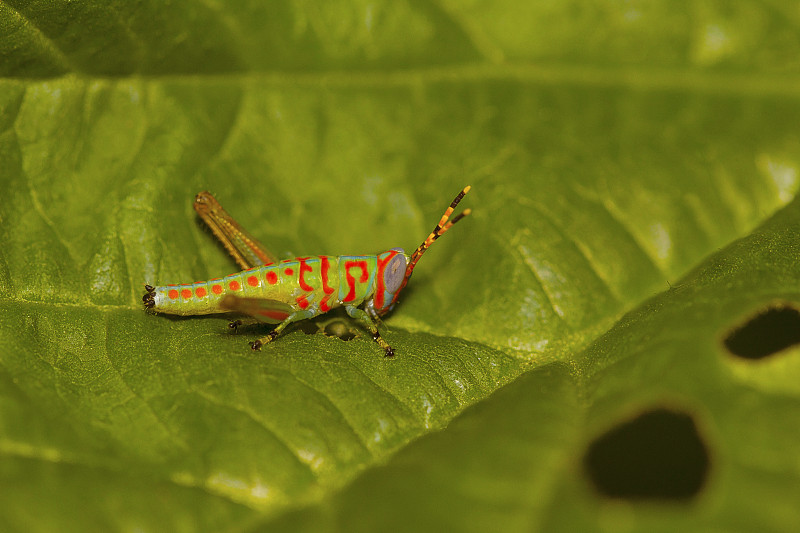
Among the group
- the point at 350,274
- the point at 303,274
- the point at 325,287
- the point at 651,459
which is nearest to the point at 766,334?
the point at 651,459

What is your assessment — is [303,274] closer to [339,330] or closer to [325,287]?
[325,287]

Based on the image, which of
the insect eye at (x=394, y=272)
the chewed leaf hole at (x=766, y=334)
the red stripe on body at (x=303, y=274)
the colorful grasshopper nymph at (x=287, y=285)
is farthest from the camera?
the red stripe on body at (x=303, y=274)

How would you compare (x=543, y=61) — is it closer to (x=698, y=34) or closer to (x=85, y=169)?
(x=698, y=34)

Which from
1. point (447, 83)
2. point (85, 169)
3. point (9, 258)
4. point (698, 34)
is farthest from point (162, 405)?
point (698, 34)

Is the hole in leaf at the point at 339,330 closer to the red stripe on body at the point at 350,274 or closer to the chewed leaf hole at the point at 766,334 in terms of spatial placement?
the red stripe on body at the point at 350,274

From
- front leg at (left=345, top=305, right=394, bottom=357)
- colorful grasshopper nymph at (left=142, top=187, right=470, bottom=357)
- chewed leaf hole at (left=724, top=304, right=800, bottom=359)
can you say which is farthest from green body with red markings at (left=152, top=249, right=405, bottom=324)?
chewed leaf hole at (left=724, top=304, right=800, bottom=359)

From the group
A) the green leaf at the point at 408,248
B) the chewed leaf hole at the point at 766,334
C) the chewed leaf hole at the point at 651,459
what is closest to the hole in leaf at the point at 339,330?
the green leaf at the point at 408,248

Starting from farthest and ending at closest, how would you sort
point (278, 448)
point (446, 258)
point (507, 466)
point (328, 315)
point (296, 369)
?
point (328, 315), point (446, 258), point (296, 369), point (278, 448), point (507, 466)
